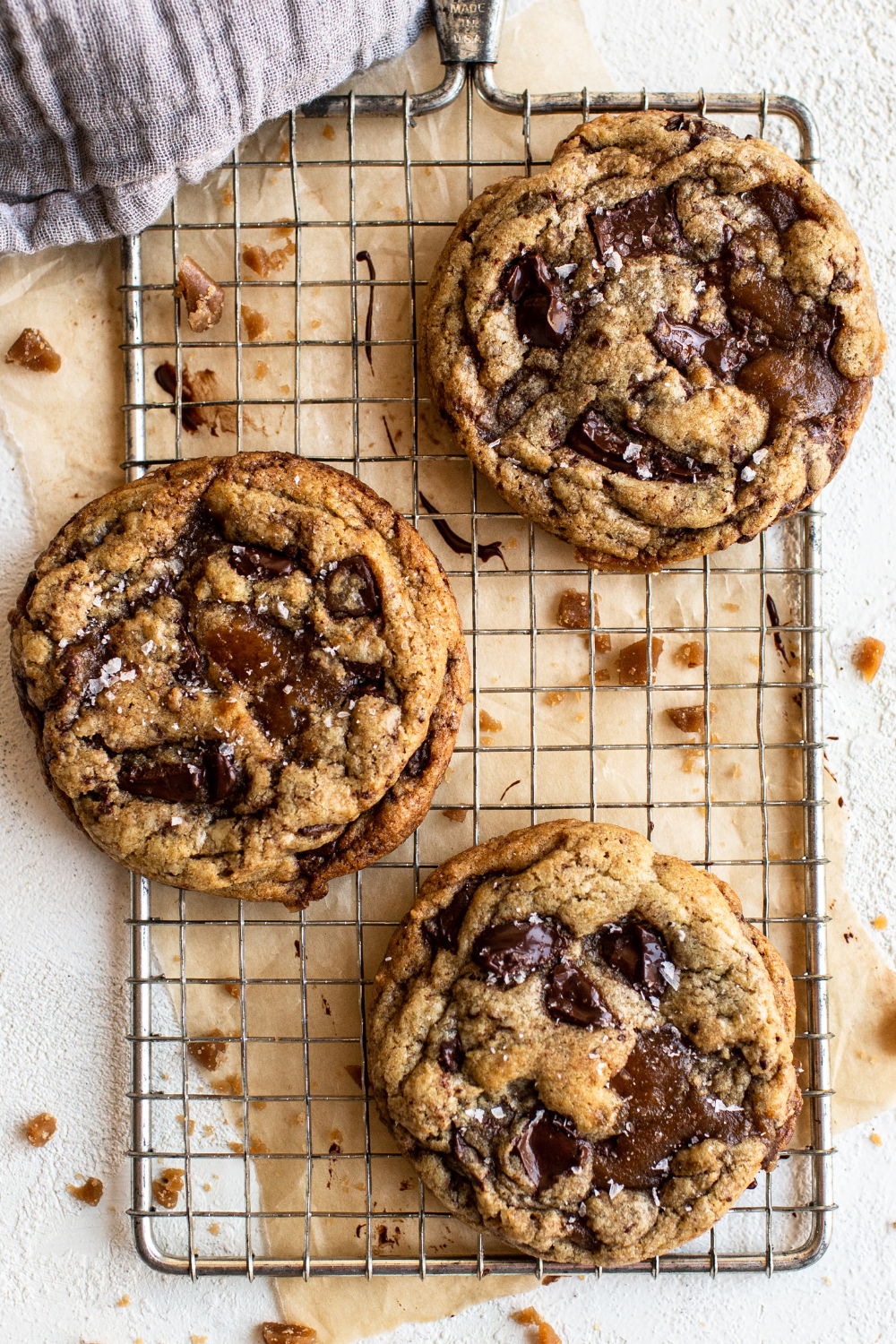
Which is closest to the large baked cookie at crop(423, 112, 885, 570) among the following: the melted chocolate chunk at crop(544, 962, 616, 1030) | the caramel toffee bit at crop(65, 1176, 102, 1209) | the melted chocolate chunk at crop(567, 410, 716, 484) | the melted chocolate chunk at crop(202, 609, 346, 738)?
the melted chocolate chunk at crop(567, 410, 716, 484)

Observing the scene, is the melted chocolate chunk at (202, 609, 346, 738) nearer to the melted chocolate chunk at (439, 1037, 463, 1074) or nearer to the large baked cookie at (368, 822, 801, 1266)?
the large baked cookie at (368, 822, 801, 1266)

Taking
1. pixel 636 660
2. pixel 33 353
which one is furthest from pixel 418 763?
pixel 33 353

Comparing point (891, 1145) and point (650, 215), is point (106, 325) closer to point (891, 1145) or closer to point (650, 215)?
point (650, 215)

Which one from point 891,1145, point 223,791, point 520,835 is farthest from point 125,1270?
point 891,1145

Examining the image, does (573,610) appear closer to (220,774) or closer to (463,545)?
(463,545)

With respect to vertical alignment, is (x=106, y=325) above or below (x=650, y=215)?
below

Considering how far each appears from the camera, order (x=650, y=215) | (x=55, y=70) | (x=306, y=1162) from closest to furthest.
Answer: (x=55, y=70) < (x=650, y=215) < (x=306, y=1162)
